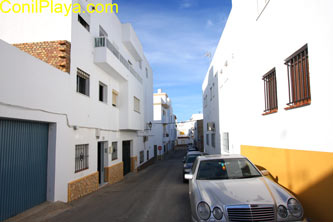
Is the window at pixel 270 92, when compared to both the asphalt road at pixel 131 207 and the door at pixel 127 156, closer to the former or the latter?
the asphalt road at pixel 131 207

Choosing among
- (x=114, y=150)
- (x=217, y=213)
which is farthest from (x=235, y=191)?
(x=114, y=150)

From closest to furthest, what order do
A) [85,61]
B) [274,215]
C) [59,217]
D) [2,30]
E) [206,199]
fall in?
[274,215], [206,199], [59,217], [2,30], [85,61]

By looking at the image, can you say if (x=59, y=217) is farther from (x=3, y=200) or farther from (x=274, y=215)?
(x=274, y=215)

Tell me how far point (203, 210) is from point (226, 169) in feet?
5.24

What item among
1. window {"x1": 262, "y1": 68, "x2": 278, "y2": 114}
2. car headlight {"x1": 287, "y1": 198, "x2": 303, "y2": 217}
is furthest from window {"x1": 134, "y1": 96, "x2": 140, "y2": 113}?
car headlight {"x1": 287, "y1": 198, "x2": 303, "y2": 217}

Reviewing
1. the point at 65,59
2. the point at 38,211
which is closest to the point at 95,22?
the point at 65,59

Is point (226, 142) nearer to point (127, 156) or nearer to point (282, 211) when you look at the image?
point (127, 156)

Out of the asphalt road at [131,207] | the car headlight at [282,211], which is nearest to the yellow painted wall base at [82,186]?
the asphalt road at [131,207]

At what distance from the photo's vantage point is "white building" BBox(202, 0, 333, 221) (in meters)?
4.19

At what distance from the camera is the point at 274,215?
3717 mm

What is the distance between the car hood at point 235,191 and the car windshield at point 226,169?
0.27 meters

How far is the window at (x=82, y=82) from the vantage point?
9.76 metres

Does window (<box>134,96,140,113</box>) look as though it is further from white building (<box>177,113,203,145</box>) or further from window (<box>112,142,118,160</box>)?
white building (<box>177,113,203,145</box>)

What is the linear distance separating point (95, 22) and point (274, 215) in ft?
36.1
